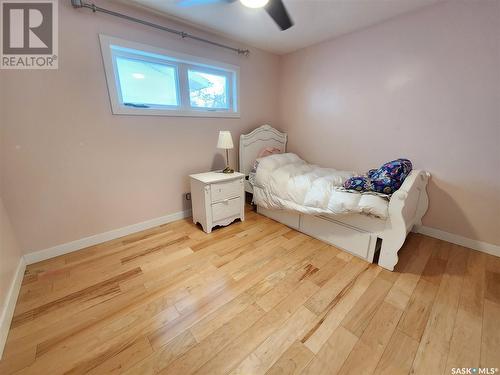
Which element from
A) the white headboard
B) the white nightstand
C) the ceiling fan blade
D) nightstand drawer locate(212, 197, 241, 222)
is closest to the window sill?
the white headboard

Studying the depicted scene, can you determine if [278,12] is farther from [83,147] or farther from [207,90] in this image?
[83,147]

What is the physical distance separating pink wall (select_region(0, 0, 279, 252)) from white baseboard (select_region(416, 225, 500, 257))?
2.87 metres

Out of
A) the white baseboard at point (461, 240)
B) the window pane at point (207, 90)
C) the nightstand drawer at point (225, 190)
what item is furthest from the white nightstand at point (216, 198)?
the white baseboard at point (461, 240)

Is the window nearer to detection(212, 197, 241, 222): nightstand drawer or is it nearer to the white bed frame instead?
detection(212, 197, 241, 222): nightstand drawer

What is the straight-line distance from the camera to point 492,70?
174 centimetres

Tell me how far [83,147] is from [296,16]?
2470 mm

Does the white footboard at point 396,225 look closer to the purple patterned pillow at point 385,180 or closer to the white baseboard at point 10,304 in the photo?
the purple patterned pillow at point 385,180

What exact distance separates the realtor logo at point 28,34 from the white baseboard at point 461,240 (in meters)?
3.91

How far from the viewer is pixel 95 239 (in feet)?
6.81

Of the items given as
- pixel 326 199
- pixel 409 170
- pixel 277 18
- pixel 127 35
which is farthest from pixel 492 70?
pixel 127 35

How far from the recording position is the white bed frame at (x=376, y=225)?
1.60 metres

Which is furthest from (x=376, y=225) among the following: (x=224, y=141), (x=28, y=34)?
(x=28, y=34)

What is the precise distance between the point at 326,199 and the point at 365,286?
2.48ft

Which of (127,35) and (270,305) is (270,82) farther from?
(270,305)
